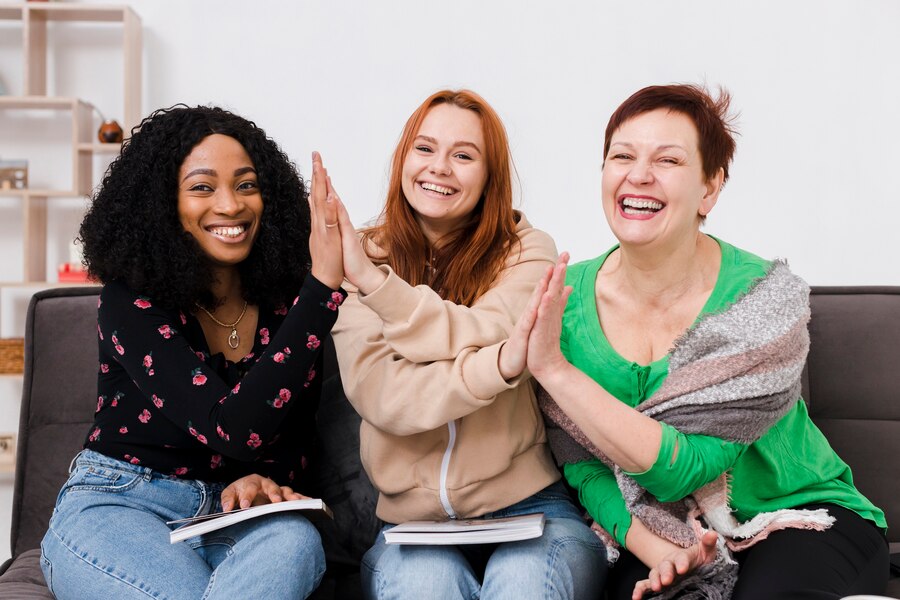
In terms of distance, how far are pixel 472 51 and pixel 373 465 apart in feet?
7.62

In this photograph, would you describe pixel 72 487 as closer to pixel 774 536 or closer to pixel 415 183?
pixel 415 183

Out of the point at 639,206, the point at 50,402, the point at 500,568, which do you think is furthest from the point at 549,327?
the point at 50,402

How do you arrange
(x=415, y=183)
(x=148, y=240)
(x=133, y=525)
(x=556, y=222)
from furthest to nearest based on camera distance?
(x=556, y=222), (x=415, y=183), (x=148, y=240), (x=133, y=525)

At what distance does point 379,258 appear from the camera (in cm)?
192

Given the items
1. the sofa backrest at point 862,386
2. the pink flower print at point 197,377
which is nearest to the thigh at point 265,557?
the pink flower print at point 197,377

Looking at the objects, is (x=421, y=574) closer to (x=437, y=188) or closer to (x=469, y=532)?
(x=469, y=532)

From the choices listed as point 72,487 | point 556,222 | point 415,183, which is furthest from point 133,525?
point 556,222

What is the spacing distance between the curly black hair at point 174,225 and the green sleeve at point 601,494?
691 mm

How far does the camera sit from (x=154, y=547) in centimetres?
155

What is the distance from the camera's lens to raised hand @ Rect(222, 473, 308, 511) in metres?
1.65

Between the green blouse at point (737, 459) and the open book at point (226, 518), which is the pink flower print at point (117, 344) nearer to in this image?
the open book at point (226, 518)

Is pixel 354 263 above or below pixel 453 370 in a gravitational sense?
above

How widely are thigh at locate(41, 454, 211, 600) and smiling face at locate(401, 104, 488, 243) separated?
29.7 inches

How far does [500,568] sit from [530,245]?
0.68 m
